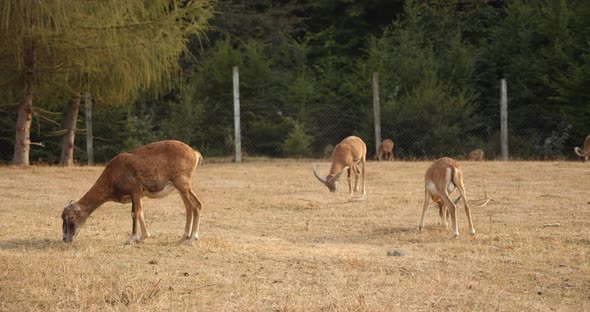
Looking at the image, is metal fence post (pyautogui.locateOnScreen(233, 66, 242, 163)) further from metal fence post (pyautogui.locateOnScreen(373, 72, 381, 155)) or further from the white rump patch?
the white rump patch

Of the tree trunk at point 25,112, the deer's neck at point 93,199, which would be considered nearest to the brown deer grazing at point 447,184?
the deer's neck at point 93,199

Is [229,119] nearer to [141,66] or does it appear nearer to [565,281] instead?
[141,66]

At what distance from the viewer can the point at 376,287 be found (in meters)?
8.23

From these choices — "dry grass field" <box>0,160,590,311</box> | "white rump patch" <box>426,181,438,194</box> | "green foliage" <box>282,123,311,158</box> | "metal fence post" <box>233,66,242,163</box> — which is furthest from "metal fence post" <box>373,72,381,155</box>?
"white rump patch" <box>426,181,438,194</box>

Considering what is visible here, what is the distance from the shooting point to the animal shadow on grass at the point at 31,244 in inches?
390

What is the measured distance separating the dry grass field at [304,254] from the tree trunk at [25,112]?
3.26 m

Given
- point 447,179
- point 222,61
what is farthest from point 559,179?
point 222,61

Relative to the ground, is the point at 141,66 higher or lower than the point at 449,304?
higher

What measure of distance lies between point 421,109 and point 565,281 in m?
15.9

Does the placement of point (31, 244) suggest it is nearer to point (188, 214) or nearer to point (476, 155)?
point (188, 214)

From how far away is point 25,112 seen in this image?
1941 cm

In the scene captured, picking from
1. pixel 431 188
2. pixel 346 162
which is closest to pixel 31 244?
pixel 431 188

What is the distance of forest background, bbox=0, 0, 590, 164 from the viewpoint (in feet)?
79.7

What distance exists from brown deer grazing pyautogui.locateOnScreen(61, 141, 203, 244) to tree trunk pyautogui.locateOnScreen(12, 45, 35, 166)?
9.83 metres
